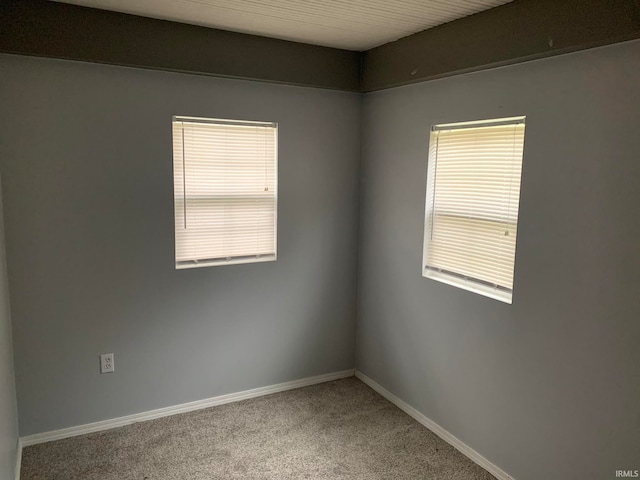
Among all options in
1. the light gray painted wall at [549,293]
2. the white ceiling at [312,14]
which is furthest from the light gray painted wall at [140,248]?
the light gray painted wall at [549,293]

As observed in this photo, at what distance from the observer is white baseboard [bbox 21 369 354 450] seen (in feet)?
9.12

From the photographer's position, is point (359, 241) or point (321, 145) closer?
point (321, 145)

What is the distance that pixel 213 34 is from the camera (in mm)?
2854

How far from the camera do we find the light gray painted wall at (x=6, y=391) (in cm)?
204

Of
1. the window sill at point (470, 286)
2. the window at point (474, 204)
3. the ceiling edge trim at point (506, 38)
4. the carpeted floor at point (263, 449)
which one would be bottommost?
the carpeted floor at point (263, 449)

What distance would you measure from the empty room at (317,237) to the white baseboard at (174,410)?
1cm

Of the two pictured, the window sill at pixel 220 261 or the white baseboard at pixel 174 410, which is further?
the window sill at pixel 220 261

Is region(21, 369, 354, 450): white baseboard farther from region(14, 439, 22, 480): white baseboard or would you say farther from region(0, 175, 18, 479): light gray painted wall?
region(0, 175, 18, 479): light gray painted wall

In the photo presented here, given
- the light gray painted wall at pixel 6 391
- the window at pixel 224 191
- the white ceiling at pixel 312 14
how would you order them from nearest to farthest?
the light gray painted wall at pixel 6 391, the white ceiling at pixel 312 14, the window at pixel 224 191

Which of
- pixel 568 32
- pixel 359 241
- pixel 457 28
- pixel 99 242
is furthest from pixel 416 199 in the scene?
pixel 99 242

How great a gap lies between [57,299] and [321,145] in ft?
6.34

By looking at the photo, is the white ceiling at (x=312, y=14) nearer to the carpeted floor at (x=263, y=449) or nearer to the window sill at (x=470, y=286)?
the window sill at (x=470, y=286)

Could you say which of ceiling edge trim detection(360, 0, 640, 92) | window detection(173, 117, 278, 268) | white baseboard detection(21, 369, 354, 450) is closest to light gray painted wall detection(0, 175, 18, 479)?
white baseboard detection(21, 369, 354, 450)

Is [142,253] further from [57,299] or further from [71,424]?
[71,424]
